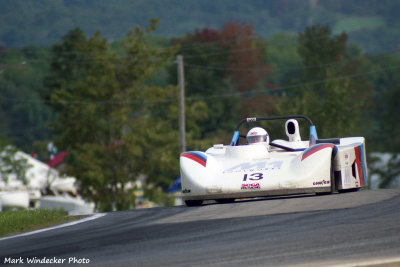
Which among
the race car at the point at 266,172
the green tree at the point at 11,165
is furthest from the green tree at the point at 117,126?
the race car at the point at 266,172

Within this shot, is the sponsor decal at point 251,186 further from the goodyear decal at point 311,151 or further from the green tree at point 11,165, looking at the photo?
the green tree at point 11,165

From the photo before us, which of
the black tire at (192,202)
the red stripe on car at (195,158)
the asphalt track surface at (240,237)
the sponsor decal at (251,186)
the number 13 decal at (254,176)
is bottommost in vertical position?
the asphalt track surface at (240,237)

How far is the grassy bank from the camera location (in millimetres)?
11797

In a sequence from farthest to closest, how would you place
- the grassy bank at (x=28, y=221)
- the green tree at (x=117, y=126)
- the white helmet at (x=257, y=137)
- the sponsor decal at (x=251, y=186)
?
1. the green tree at (x=117, y=126)
2. the white helmet at (x=257, y=137)
3. the sponsor decal at (x=251, y=186)
4. the grassy bank at (x=28, y=221)

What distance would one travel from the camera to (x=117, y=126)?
37844 millimetres

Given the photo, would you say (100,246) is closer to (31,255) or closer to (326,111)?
(31,255)

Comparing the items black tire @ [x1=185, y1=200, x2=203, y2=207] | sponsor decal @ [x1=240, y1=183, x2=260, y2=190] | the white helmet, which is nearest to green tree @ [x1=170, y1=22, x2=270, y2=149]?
the white helmet

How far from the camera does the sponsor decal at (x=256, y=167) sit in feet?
40.2

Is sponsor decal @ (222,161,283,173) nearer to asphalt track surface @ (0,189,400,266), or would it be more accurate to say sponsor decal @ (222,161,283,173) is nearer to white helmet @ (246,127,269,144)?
asphalt track surface @ (0,189,400,266)

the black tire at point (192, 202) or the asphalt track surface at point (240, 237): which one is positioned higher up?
the black tire at point (192, 202)

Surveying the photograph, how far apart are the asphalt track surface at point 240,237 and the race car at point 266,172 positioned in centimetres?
59

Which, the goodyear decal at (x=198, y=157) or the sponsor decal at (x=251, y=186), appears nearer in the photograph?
the sponsor decal at (x=251, y=186)

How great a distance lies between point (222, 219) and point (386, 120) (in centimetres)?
6296

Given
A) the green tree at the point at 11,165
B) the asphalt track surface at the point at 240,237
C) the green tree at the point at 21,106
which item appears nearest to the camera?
the asphalt track surface at the point at 240,237
